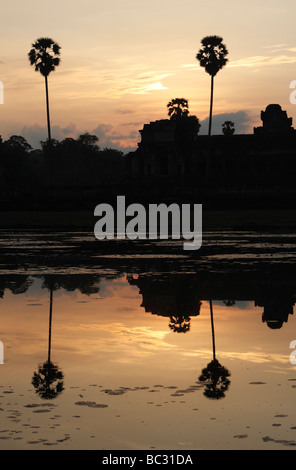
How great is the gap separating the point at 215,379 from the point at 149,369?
103 cm

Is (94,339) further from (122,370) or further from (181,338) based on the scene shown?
(122,370)

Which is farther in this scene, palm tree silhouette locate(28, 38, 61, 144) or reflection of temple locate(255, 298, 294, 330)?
palm tree silhouette locate(28, 38, 61, 144)

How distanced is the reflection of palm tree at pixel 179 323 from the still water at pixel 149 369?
19mm

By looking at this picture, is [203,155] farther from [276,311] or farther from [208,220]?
[276,311]

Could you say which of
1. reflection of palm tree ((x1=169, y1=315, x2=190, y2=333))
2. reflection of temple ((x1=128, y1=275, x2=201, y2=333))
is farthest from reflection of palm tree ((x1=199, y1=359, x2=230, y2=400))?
reflection of temple ((x1=128, y1=275, x2=201, y2=333))

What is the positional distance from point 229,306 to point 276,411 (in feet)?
25.3

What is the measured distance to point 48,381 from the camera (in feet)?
32.3

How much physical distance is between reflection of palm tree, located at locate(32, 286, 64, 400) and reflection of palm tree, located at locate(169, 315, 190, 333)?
302cm

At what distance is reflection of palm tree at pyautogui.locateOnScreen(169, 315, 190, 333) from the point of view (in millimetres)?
13586

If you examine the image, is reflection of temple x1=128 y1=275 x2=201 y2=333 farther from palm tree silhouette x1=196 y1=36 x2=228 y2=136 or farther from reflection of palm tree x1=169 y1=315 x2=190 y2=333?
palm tree silhouette x1=196 y1=36 x2=228 y2=136

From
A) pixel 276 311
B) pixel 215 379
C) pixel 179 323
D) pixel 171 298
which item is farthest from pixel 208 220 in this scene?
pixel 215 379

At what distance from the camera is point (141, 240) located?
37969mm

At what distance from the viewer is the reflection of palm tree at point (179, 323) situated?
44.6 feet

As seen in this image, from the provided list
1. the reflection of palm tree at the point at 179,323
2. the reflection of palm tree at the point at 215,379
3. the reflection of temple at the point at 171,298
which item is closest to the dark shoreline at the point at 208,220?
the reflection of temple at the point at 171,298
